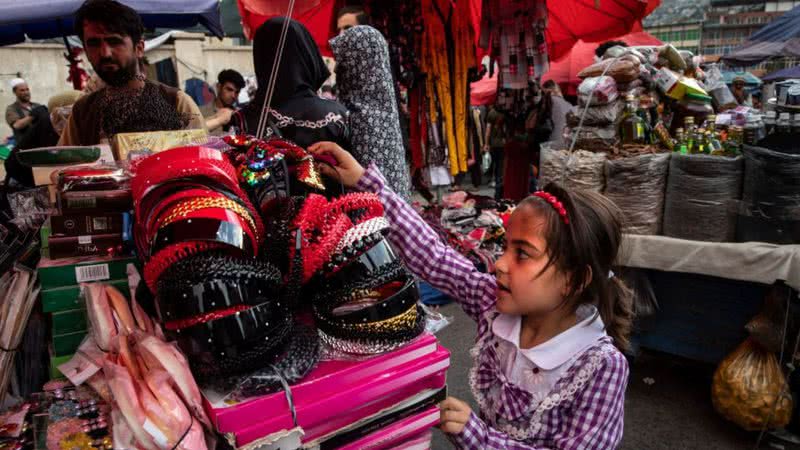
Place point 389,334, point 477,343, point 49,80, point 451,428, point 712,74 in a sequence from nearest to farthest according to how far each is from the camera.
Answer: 1. point 389,334
2. point 451,428
3. point 477,343
4. point 712,74
5. point 49,80

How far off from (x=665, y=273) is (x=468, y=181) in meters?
8.06

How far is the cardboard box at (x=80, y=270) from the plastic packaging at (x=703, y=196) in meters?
2.63

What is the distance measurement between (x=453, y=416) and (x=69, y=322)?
2.52ft

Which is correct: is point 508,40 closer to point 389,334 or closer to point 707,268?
point 707,268

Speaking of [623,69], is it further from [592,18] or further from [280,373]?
[280,373]

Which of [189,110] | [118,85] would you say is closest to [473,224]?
[189,110]

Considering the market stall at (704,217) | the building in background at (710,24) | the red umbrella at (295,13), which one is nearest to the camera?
the market stall at (704,217)

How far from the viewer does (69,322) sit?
953 mm

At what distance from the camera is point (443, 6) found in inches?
160

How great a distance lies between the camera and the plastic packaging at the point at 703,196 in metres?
2.49

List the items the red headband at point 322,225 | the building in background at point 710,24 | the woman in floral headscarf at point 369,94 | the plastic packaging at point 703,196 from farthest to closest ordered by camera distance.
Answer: the building in background at point 710,24, the plastic packaging at point 703,196, the woman in floral headscarf at point 369,94, the red headband at point 322,225

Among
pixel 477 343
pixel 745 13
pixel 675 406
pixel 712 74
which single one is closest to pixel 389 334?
pixel 477 343

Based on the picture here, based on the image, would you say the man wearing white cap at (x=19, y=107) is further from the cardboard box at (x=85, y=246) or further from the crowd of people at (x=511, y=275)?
the cardboard box at (x=85, y=246)

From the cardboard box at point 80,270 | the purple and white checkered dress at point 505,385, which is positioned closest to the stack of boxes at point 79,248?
the cardboard box at point 80,270
